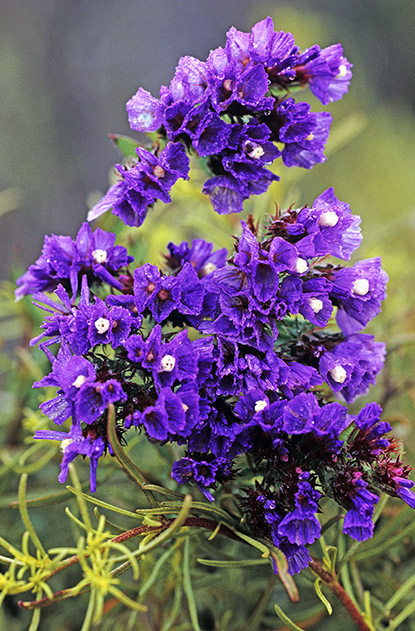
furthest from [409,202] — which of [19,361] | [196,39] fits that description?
[196,39]

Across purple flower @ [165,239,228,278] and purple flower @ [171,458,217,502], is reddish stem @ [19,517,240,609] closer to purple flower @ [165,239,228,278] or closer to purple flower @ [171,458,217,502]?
purple flower @ [171,458,217,502]

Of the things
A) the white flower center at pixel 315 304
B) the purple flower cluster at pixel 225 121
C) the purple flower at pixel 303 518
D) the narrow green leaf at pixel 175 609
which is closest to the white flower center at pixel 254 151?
the purple flower cluster at pixel 225 121

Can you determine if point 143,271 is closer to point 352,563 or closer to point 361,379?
point 361,379

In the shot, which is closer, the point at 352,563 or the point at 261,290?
the point at 261,290

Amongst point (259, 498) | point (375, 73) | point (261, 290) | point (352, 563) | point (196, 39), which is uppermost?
point (196, 39)

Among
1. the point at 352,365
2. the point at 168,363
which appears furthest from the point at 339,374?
the point at 168,363

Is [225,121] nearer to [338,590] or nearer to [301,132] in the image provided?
[301,132]

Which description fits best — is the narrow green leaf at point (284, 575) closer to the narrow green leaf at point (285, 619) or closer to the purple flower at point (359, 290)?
the narrow green leaf at point (285, 619)
